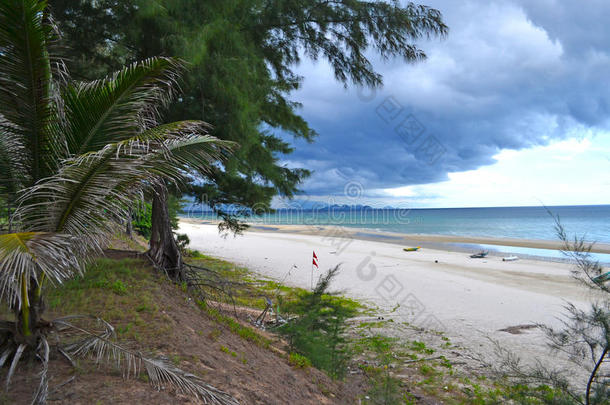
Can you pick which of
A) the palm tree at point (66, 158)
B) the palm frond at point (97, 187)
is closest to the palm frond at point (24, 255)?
the palm tree at point (66, 158)

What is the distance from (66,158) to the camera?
141 inches

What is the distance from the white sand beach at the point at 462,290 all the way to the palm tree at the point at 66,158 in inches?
290

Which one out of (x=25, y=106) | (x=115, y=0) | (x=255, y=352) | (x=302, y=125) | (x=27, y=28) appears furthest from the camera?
(x=302, y=125)

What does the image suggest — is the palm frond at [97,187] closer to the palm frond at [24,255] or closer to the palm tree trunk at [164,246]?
the palm frond at [24,255]

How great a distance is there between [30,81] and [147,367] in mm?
2864

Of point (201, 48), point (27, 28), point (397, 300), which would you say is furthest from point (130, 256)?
point (397, 300)

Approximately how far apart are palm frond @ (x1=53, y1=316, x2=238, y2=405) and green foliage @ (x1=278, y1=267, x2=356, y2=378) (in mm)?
2942

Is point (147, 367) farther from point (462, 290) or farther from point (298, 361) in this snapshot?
point (462, 290)

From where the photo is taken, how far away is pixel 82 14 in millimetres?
6762

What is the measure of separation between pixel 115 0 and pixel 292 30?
4.00 meters

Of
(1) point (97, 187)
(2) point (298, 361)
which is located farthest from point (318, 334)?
(1) point (97, 187)

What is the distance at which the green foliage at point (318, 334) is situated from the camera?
21.0 ft

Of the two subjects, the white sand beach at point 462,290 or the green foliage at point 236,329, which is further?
the white sand beach at point 462,290

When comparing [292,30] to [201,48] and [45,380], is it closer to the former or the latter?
[201,48]
